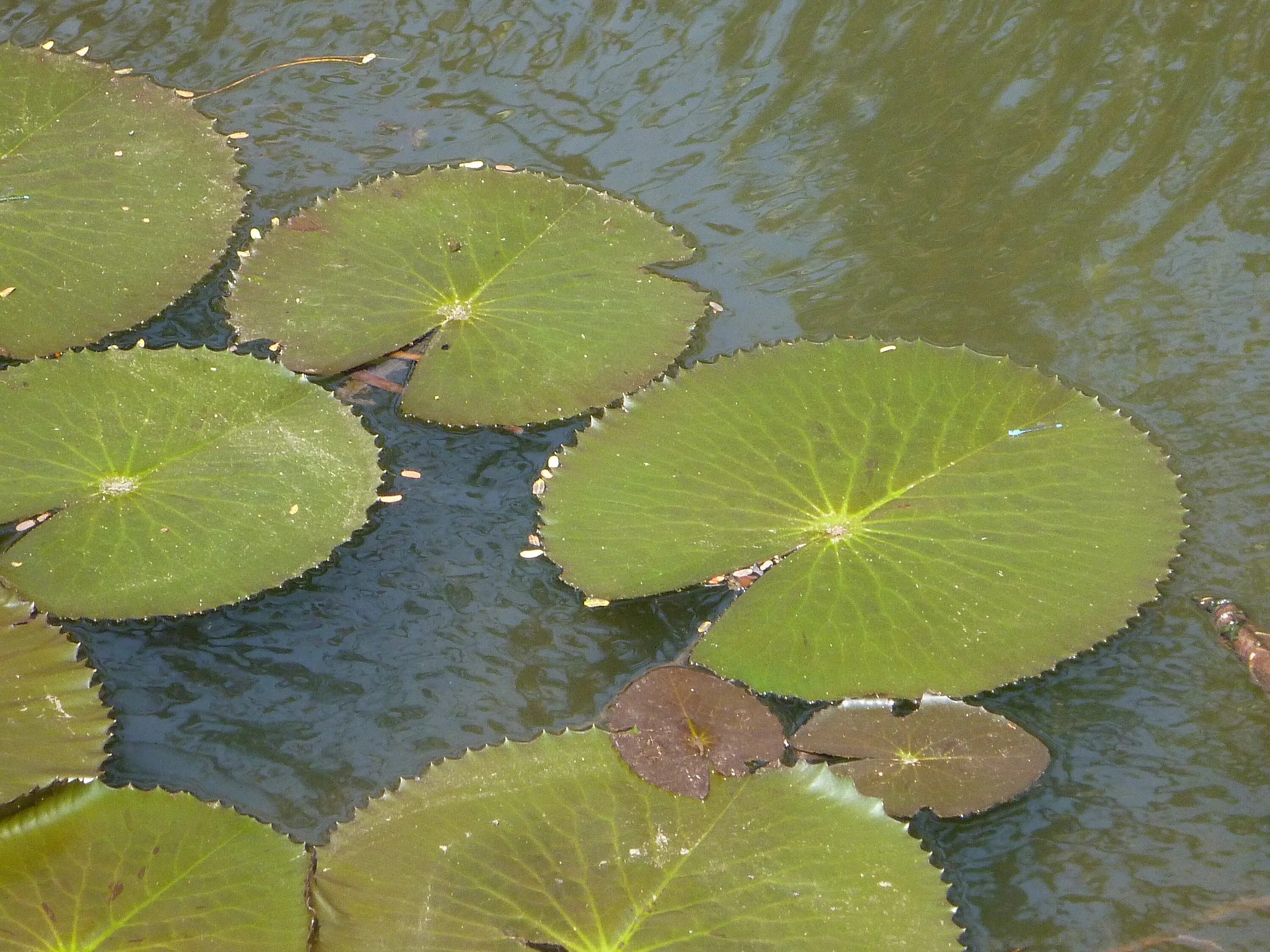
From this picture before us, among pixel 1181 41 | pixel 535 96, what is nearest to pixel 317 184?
pixel 535 96

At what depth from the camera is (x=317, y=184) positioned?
11.6 feet

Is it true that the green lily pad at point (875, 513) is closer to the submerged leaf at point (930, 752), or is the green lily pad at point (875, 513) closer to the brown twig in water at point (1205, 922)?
the submerged leaf at point (930, 752)

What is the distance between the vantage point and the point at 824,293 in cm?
315

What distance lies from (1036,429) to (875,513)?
43 centimetres

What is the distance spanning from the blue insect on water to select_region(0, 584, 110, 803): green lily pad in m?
1.89

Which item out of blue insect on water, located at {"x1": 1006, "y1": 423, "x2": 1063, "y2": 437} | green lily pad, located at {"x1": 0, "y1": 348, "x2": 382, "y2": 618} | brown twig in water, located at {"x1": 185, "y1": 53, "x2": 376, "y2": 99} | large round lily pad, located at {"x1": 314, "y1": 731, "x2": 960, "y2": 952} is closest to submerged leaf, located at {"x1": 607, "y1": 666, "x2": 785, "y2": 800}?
large round lily pad, located at {"x1": 314, "y1": 731, "x2": 960, "y2": 952}

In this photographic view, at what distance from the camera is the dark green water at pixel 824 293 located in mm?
2213

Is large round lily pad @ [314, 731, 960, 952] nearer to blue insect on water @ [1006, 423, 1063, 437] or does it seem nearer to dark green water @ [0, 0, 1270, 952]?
dark green water @ [0, 0, 1270, 952]

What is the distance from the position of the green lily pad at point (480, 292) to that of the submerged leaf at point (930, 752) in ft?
3.24

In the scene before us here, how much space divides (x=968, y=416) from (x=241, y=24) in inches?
110

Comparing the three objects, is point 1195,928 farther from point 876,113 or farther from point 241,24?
point 241,24

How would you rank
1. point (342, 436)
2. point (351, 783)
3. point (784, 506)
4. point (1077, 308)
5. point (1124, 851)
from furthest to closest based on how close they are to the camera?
point (1077, 308) → point (342, 436) → point (784, 506) → point (351, 783) → point (1124, 851)

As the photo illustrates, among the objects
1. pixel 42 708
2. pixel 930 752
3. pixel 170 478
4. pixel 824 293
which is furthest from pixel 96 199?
pixel 930 752

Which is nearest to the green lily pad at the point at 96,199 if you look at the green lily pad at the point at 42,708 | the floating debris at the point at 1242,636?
the green lily pad at the point at 42,708
